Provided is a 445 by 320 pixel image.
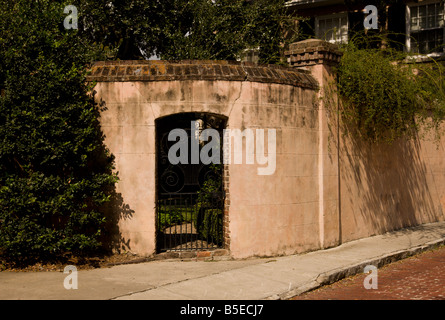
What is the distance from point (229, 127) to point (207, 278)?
2.82 meters

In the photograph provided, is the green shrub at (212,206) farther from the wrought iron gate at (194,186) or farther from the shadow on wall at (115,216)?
the shadow on wall at (115,216)

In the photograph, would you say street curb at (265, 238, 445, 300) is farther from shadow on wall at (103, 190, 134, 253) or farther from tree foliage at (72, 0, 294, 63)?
tree foliage at (72, 0, 294, 63)

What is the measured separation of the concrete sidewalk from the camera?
6.46m

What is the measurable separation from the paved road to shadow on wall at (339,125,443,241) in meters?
1.85

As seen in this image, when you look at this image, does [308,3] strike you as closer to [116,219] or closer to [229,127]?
[229,127]

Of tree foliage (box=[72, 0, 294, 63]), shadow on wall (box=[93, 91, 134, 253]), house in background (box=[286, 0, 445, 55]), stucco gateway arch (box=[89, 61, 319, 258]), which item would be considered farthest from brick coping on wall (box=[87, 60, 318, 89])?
house in background (box=[286, 0, 445, 55])

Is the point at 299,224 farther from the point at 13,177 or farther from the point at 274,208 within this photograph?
the point at 13,177

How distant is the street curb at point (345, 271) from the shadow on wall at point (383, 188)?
1.28 metres

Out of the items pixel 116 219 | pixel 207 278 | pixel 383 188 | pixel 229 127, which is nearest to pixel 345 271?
pixel 207 278

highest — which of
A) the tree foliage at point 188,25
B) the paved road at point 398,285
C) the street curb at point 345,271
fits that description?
the tree foliage at point 188,25

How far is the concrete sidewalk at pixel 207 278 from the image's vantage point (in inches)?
255

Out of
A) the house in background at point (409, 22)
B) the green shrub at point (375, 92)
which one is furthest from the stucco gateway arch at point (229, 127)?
the house in background at point (409, 22)

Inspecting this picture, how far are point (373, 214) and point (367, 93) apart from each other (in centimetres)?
297

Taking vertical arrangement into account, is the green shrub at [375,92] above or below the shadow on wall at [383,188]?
above
